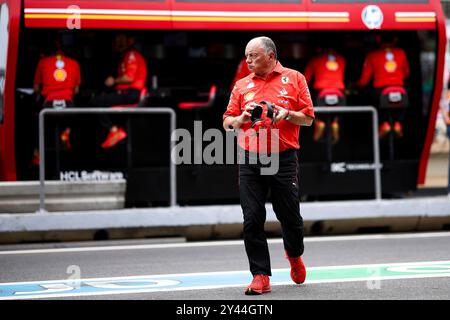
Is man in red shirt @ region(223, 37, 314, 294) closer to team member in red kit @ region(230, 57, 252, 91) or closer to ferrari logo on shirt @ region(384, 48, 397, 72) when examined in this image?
team member in red kit @ region(230, 57, 252, 91)

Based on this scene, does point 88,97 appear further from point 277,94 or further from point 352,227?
point 277,94

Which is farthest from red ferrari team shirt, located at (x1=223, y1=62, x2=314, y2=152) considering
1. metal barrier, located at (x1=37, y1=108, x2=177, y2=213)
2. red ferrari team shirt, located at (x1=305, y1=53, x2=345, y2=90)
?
red ferrari team shirt, located at (x1=305, y1=53, x2=345, y2=90)

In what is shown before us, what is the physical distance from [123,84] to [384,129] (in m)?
3.45

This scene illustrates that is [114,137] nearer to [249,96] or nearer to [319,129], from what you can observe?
[319,129]

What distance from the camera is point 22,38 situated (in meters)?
11.9

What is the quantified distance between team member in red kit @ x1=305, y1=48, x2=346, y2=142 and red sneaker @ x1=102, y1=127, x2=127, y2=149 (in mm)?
2447

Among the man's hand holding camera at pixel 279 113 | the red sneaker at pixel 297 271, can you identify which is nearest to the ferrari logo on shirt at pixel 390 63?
the red sneaker at pixel 297 271

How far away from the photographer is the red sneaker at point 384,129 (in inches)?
534

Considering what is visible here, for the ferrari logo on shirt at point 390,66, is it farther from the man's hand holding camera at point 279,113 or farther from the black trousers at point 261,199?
the man's hand holding camera at point 279,113

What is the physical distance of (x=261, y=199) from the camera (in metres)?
7.19

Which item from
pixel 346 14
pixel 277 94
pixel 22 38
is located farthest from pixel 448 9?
pixel 277 94

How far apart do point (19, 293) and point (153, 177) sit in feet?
17.3

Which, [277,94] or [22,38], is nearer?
[277,94]
